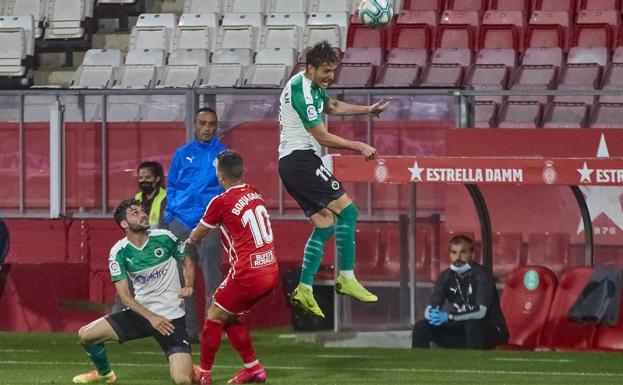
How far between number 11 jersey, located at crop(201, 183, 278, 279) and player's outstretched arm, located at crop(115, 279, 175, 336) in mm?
560

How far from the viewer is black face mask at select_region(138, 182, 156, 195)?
45.6 ft

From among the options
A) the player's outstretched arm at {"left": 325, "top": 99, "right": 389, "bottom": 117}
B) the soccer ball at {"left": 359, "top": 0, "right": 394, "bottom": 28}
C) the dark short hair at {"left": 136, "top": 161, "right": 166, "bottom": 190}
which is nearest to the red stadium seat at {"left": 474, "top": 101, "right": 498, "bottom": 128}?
the dark short hair at {"left": 136, "top": 161, "right": 166, "bottom": 190}

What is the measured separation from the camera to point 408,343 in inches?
545

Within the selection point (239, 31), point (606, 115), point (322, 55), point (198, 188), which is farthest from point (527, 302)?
point (239, 31)

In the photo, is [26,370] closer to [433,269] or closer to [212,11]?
[433,269]

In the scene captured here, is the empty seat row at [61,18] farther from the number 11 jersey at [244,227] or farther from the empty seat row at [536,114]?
the number 11 jersey at [244,227]

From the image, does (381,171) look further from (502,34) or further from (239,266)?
(502,34)

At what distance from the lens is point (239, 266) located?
33.9 ft

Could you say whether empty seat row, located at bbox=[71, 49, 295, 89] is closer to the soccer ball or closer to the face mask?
the face mask

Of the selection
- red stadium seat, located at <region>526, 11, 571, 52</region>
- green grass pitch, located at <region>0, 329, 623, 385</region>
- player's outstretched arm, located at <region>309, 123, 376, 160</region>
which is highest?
red stadium seat, located at <region>526, 11, 571, 52</region>

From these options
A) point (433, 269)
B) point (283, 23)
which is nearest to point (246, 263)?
point (433, 269)

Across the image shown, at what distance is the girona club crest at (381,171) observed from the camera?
12953mm

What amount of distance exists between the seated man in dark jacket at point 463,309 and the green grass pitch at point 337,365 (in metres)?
0.37

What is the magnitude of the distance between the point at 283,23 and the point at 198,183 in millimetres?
7406
